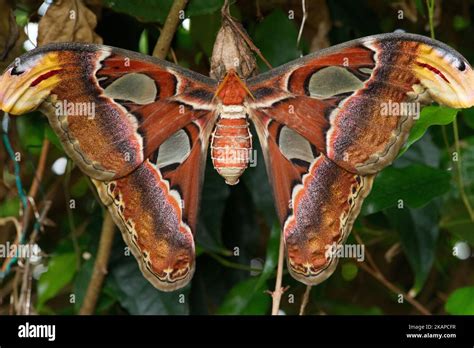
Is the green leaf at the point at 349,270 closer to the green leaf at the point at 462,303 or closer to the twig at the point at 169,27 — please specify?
the green leaf at the point at 462,303

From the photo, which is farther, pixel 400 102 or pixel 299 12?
pixel 299 12

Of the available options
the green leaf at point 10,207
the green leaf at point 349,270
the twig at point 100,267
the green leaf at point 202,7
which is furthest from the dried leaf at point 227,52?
the green leaf at point 349,270

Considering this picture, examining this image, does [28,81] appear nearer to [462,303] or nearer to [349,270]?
[462,303]

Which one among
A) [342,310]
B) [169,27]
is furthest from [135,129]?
[342,310]

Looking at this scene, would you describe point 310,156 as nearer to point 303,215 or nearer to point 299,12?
point 303,215

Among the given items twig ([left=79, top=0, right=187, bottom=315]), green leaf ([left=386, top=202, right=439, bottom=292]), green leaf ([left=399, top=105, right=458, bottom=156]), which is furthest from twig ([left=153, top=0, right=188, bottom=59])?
green leaf ([left=386, top=202, right=439, bottom=292])
